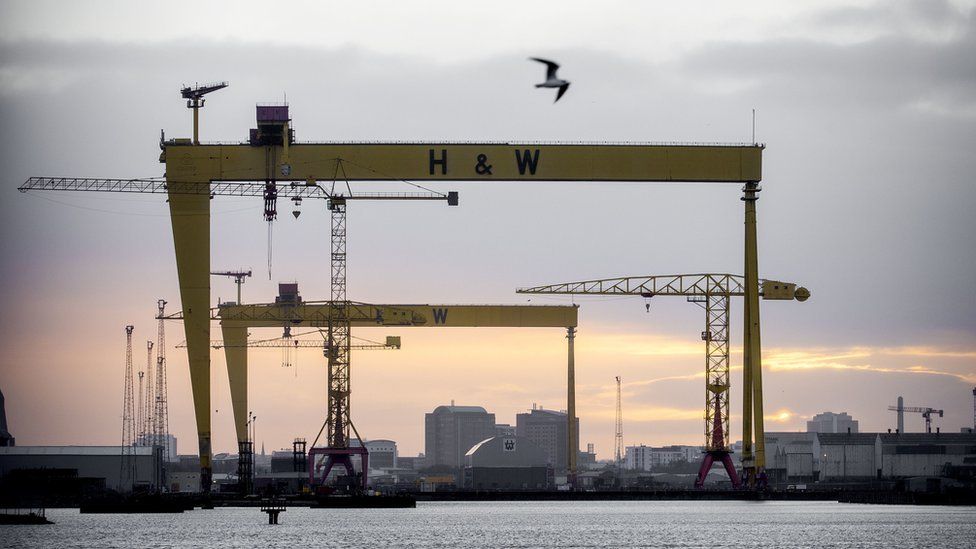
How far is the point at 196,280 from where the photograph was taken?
7706 centimetres

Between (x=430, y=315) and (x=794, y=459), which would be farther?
(x=794, y=459)

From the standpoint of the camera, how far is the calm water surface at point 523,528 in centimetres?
6019

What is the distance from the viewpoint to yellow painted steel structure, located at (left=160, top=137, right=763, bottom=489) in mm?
74875

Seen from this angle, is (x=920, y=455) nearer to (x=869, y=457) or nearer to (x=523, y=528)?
(x=869, y=457)

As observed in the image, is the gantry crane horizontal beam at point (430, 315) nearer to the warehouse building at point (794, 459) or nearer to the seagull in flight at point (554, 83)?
the warehouse building at point (794, 459)

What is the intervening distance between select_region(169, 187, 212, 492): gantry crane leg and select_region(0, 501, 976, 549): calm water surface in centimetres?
607

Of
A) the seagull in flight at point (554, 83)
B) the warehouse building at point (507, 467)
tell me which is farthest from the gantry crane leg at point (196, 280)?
the warehouse building at point (507, 467)

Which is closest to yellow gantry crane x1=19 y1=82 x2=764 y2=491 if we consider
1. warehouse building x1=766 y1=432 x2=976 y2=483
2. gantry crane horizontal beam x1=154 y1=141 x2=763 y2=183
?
gantry crane horizontal beam x1=154 y1=141 x2=763 y2=183

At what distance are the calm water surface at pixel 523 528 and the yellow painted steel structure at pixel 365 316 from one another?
41.6 ft

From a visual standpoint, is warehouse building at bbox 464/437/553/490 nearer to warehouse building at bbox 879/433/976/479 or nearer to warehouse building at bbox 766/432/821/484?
warehouse building at bbox 766/432/821/484

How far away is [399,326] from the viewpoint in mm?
104625

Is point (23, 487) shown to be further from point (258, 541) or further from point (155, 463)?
point (258, 541)

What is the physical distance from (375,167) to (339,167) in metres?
1.60

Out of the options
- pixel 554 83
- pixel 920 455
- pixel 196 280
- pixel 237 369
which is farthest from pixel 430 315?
pixel 554 83
